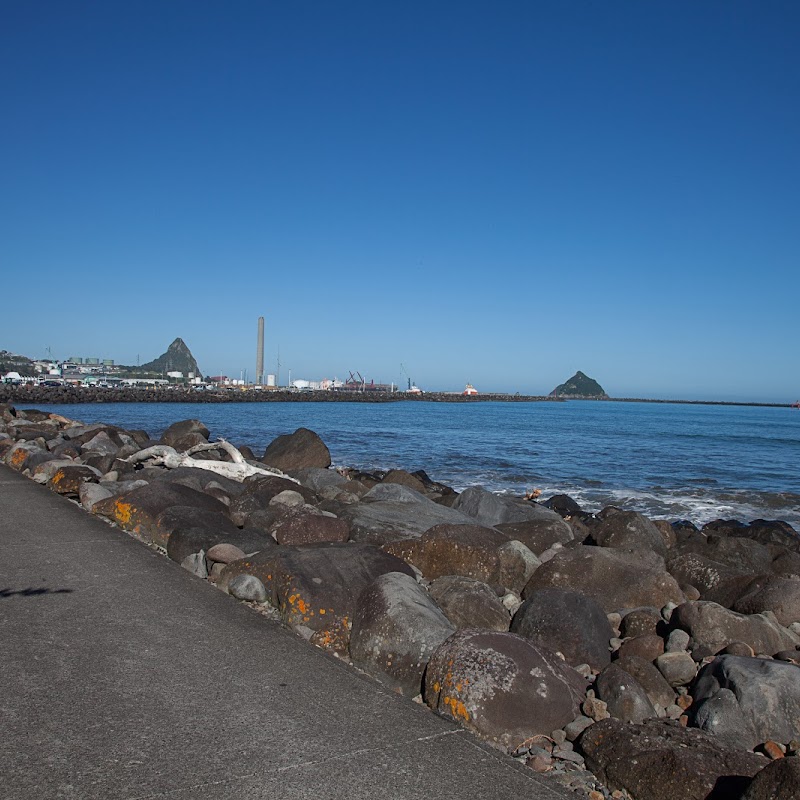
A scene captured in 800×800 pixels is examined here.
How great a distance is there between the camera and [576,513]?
12.9 m

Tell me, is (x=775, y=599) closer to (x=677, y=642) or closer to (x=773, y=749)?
(x=677, y=642)

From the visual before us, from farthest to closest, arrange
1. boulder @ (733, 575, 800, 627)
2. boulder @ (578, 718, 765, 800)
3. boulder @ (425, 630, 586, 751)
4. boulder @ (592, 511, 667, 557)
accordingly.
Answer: boulder @ (592, 511, 667, 557) < boulder @ (733, 575, 800, 627) < boulder @ (425, 630, 586, 751) < boulder @ (578, 718, 765, 800)

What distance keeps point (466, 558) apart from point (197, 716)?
3.47m

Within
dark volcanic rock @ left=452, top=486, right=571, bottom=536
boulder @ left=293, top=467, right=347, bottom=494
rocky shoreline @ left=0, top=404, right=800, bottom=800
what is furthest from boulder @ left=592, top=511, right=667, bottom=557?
boulder @ left=293, top=467, right=347, bottom=494

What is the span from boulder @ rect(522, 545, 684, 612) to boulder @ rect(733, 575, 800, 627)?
511mm

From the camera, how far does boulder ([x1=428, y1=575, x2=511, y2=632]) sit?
4.98 meters

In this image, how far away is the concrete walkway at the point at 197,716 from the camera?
2609mm

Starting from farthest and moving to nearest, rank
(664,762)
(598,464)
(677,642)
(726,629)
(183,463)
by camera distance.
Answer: (598,464), (183,463), (726,629), (677,642), (664,762)

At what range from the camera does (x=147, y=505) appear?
6754 mm

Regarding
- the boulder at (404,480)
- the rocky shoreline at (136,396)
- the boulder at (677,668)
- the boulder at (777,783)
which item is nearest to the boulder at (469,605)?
the boulder at (677,668)

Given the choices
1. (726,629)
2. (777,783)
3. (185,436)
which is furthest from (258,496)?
(185,436)

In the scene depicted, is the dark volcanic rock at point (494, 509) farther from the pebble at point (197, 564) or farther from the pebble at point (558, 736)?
the pebble at point (558, 736)

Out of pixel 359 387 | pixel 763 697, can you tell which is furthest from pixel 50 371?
pixel 763 697

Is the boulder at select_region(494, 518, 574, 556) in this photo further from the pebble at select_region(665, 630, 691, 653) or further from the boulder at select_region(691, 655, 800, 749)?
the boulder at select_region(691, 655, 800, 749)
